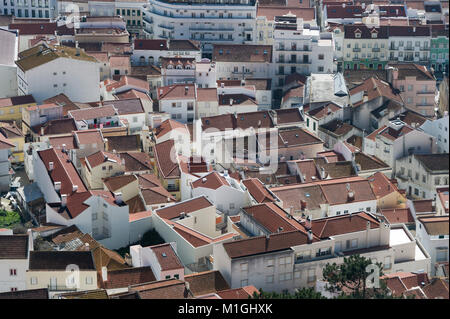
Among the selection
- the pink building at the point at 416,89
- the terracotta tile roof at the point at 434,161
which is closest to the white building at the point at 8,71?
the pink building at the point at 416,89

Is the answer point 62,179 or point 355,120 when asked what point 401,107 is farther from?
point 62,179

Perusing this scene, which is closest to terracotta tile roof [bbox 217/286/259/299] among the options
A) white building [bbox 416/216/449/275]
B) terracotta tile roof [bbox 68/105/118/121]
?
white building [bbox 416/216/449/275]

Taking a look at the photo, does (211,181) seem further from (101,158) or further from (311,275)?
(311,275)

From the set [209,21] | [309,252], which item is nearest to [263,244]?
[309,252]

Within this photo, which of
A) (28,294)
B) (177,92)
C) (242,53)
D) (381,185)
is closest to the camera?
(28,294)
